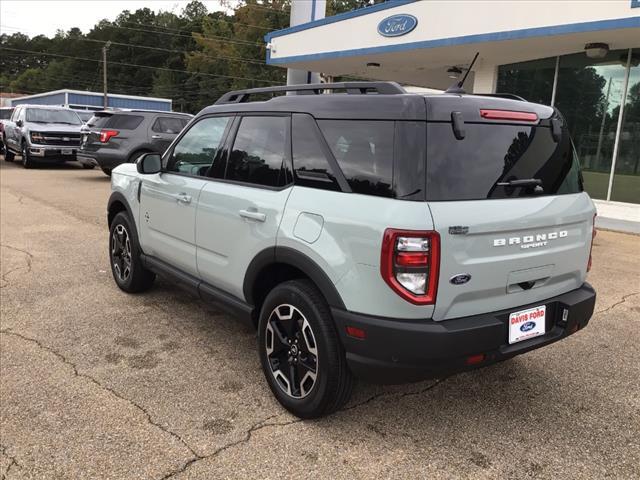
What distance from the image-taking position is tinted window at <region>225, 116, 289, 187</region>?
10.7 feet

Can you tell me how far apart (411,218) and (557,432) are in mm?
1576

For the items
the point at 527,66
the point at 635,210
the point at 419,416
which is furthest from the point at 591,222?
the point at 527,66

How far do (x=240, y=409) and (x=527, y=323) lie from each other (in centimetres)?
168

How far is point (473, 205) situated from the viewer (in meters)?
2.64

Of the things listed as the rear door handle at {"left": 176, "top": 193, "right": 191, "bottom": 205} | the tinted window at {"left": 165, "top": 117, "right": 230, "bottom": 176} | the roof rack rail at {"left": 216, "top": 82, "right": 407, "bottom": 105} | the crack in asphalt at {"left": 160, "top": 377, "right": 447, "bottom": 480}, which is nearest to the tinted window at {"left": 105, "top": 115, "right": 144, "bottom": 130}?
the tinted window at {"left": 165, "top": 117, "right": 230, "bottom": 176}

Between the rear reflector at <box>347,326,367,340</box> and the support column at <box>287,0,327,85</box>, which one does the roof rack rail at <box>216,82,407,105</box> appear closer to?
the rear reflector at <box>347,326,367,340</box>

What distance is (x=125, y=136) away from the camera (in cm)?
1291

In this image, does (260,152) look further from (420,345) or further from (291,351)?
(420,345)

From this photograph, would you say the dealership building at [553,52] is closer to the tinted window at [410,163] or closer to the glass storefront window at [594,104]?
the glass storefront window at [594,104]

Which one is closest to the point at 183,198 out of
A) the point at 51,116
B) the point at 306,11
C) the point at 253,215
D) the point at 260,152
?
the point at 260,152

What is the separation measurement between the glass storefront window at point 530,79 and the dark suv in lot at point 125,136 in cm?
793

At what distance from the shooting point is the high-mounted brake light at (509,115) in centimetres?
Result: 278

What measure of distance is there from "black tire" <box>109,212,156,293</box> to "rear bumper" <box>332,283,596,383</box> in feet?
9.14

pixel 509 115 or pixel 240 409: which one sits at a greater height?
pixel 509 115
